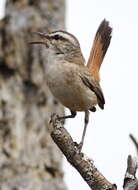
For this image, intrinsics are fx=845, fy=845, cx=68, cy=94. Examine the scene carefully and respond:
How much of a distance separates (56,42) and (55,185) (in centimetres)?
267

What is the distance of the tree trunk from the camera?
9289mm

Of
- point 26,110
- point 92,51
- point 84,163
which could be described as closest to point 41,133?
point 26,110

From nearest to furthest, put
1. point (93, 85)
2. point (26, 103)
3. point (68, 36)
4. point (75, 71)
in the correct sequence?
point (75, 71) → point (93, 85) → point (68, 36) → point (26, 103)

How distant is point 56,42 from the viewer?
702cm

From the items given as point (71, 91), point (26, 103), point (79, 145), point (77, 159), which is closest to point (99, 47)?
point (71, 91)

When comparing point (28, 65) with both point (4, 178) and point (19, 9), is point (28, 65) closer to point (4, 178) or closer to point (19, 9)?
point (19, 9)

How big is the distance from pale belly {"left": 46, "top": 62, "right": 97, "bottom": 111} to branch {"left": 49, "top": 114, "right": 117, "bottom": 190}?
9.7 inches

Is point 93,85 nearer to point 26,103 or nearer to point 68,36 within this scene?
point 68,36

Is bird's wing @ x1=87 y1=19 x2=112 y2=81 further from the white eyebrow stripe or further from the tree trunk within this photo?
the tree trunk

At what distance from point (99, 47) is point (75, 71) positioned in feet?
2.21

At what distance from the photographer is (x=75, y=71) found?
6.58 metres

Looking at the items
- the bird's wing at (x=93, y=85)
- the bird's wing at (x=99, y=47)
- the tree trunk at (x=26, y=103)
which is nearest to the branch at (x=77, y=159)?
the bird's wing at (x=93, y=85)

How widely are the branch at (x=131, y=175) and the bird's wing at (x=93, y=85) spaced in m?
1.43

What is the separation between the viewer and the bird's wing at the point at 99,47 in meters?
7.01
